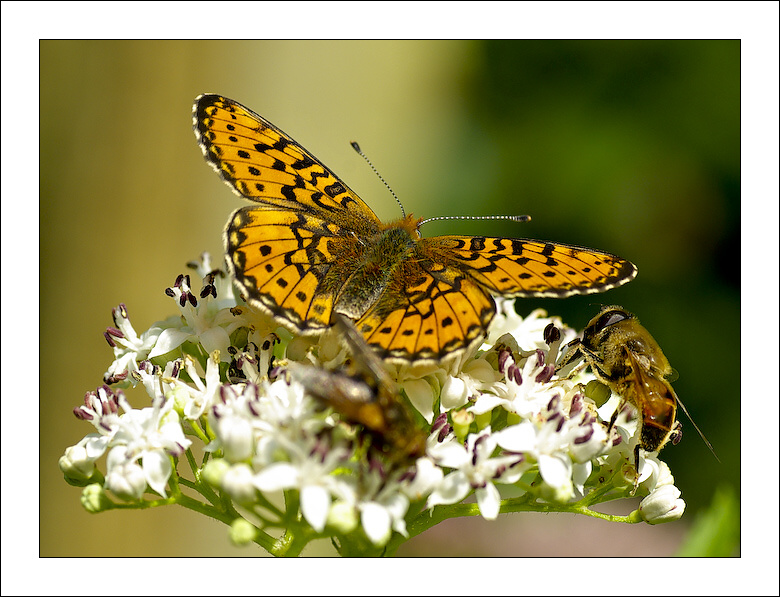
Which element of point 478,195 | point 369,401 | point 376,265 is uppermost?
point 478,195

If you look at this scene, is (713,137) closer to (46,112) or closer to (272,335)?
(272,335)

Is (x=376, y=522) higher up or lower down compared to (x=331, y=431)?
lower down

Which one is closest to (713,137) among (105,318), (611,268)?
(611,268)

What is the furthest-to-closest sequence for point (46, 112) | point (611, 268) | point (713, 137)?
point (713, 137) < point (46, 112) < point (611, 268)

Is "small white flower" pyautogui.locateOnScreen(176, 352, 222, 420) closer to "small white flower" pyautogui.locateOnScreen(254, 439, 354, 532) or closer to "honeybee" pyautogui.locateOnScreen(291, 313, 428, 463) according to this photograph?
"small white flower" pyautogui.locateOnScreen(254, 439, 354, 532)

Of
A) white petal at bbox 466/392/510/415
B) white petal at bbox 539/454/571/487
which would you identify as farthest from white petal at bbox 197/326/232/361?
white petal at bbox 539/454/571/487

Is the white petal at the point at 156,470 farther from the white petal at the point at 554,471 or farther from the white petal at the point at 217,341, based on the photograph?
the white petal at the point at 554,471

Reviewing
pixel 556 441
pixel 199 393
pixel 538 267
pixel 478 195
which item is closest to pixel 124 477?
pixel 199 393

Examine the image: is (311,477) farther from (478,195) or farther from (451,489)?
(478,195)
